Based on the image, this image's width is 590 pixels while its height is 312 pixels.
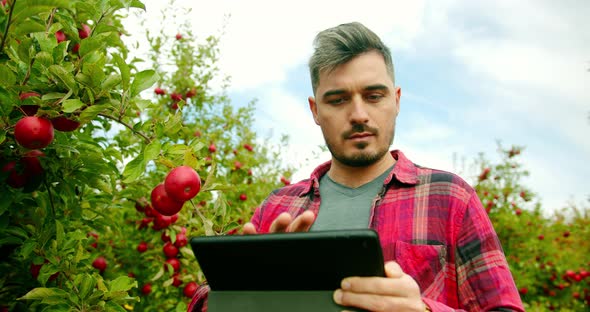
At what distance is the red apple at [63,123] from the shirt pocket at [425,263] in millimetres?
1010

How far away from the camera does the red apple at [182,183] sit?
Result: 129cm

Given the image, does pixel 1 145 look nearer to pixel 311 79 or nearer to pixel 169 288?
pixel 311 79

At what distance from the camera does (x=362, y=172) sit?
170 cm

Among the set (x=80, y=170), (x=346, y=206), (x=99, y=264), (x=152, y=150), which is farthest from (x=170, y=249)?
(x=152, y=150)

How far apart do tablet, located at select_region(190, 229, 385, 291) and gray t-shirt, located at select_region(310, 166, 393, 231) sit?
2.14ft

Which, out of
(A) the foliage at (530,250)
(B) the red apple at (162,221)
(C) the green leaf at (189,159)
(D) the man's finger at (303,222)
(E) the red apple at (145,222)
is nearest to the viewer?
(D) the man's finger at (303,222)

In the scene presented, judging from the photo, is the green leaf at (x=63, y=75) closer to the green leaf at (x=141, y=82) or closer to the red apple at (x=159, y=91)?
the green leaf at (x=141, y=82)

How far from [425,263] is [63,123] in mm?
1079

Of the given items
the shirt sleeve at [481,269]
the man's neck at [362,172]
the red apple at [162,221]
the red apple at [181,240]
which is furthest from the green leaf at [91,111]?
the red apple at [181,240]

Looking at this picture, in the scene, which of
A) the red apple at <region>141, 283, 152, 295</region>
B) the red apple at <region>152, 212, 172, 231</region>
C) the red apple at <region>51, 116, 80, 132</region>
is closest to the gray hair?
the red apple at <region>51, 116, 80, 132</region>

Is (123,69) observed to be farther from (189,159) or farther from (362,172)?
(362,172)

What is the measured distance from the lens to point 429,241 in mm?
1384

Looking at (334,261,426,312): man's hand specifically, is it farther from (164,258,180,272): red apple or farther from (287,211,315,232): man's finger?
(164,258,180,272): red apple

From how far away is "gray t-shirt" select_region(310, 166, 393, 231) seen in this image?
1.54 m
